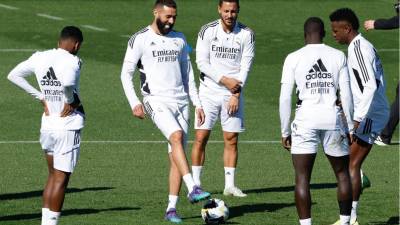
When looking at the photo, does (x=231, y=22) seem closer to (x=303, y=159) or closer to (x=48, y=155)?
(x=303, y=159)

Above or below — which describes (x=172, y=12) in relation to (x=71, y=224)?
above

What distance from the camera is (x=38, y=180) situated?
728 inches

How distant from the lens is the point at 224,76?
17203mm

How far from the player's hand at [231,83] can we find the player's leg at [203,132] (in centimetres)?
35

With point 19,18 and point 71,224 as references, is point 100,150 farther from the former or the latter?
point 19,18

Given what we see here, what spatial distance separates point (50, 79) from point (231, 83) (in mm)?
3369

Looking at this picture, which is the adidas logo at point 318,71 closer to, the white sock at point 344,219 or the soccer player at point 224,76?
the white sock at point 344,219

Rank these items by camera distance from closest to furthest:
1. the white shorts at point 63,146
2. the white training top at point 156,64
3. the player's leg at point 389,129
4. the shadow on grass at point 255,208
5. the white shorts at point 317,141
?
the white shorts at point 317,141
the white shorts at point 63,146
the white training top at point 156,64
the shadow on grass at point 255,208
the player's leg at point 389,129

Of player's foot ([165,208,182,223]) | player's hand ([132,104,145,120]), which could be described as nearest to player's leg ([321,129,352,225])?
player's foot ([165,208,182,223])

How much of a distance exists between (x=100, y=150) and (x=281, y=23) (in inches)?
585

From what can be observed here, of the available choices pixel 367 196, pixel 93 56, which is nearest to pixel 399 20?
pixel 367 196

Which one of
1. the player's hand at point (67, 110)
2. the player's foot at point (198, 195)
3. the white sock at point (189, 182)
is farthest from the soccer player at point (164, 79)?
the player's hand at point (67, 110)

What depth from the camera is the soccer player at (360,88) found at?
48.8 ft

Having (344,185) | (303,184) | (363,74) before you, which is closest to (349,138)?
(344,185)
